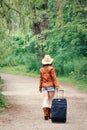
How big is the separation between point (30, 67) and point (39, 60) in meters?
1.52

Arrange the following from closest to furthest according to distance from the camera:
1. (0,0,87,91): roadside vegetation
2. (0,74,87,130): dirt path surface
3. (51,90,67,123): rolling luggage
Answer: (0,74,87,130): dirt path surface < (51,90,67,123): rolling luggage < (0,0,87,91): roadside vegetation

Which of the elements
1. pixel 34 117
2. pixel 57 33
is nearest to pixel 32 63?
pixel 57 33

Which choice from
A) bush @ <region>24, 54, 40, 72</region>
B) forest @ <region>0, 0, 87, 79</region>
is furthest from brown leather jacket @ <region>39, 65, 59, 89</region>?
bush @ <region>24, 54, 40, 72</region>

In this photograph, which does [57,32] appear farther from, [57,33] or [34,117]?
[34,117]

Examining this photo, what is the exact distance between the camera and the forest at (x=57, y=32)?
1870 cm

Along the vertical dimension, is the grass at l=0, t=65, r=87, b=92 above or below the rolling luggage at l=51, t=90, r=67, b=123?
below

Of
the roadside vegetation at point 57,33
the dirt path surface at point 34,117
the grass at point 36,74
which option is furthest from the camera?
the grass at point 36,74

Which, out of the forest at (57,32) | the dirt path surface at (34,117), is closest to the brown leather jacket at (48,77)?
the dirt path surface at (34,117)

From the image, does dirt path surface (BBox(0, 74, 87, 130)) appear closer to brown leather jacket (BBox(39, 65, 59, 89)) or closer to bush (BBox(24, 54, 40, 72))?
brown leather jacket (BBox(39, 65, 59, 89))

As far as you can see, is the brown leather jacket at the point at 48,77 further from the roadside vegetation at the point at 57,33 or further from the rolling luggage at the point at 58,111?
the roadside vegetation at the point at 57,33

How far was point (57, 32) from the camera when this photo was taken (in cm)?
3466

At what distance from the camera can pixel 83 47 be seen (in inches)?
1284

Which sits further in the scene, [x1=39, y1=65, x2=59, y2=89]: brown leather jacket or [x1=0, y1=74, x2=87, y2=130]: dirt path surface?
[x1=39, y1=65, x2=59, y2=89]: brown leather jacket

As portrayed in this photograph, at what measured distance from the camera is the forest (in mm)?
18703
